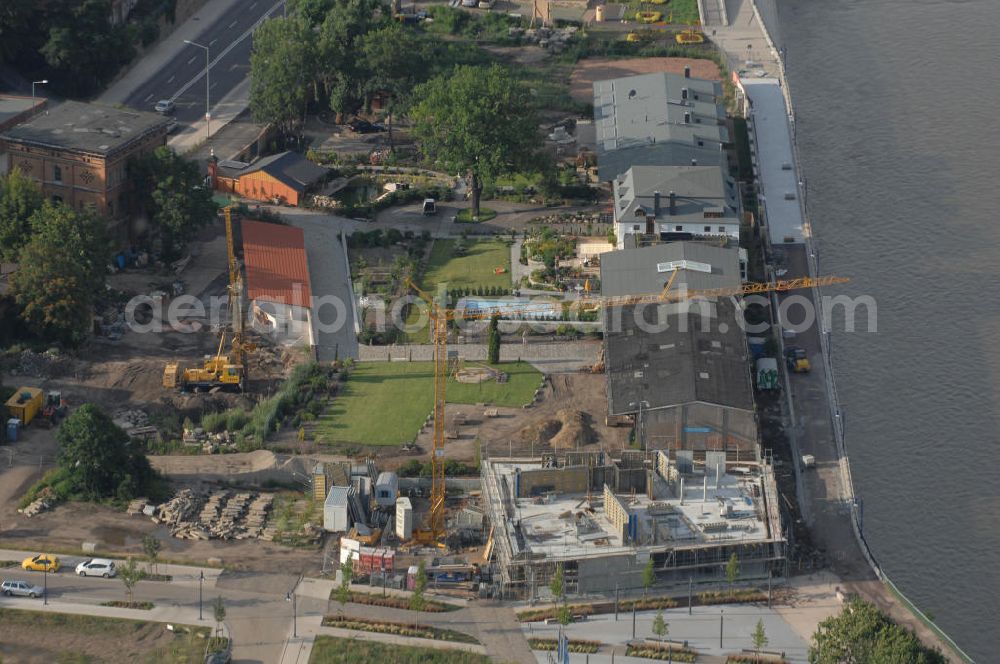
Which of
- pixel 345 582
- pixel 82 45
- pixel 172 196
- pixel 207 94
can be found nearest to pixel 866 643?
pixel 345 582

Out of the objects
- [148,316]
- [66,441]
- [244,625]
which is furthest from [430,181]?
[244,625]

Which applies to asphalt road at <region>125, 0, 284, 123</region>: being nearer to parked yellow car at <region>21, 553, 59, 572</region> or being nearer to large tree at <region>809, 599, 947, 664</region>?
parked yellow car at <region>21, 553, 59, 572</region>

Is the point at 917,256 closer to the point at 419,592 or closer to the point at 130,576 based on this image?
the point at 419,592

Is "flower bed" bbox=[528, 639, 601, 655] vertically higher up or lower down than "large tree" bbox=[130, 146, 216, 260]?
lower down

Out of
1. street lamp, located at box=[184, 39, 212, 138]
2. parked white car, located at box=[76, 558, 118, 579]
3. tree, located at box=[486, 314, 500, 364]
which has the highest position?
street lamp, located at box=[184, 39, 212, 138]

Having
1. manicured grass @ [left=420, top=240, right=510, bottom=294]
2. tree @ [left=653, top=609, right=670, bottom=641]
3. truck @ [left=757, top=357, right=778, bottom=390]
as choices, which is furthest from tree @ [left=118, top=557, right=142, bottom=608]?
truck @ [left=757, top=357, right=778, bottom=390]

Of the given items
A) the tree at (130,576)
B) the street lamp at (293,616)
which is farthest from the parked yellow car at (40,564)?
the street lamp at (293,616)
